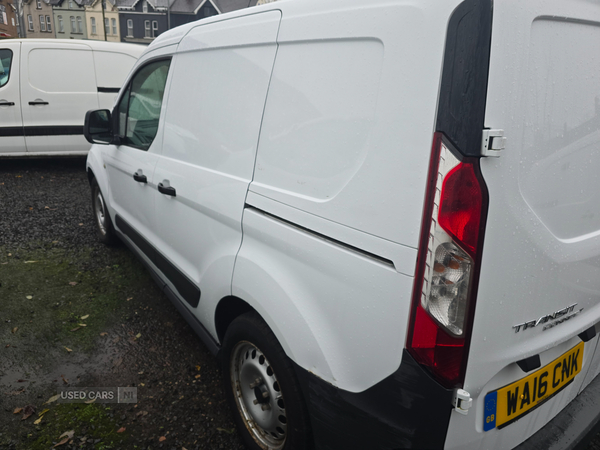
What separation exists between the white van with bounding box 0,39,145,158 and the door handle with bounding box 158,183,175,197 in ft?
19.5

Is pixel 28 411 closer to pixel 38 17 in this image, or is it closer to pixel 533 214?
pixel 533 214

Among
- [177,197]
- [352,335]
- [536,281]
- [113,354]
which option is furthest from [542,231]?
[113,354]

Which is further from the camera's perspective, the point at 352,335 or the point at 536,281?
the point at 352,335

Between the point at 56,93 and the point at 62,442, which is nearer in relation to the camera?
the point at 62,442

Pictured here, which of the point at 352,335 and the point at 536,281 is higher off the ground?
the point at 536,281

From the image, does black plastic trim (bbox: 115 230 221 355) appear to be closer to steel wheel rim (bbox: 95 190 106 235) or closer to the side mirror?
the side mirror

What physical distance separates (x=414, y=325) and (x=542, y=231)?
18.5 inches

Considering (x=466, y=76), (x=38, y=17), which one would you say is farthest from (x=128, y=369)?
(x=38, y=17)

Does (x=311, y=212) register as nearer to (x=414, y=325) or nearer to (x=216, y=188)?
(x=414, y=325)

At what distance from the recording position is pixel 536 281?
134 cm

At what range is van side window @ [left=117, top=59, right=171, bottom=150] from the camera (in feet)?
9.87

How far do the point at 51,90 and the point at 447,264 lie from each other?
26.7 feet

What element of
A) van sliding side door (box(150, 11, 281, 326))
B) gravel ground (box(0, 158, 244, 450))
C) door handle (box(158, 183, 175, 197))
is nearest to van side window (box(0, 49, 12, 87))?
gravel ground (box(0, 158, 244, 450))

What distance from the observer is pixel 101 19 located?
56781mm
